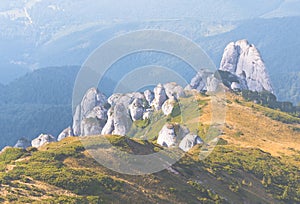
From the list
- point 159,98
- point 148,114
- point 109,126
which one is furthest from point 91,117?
point 159,98

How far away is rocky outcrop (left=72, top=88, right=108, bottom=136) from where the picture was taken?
161250 mm

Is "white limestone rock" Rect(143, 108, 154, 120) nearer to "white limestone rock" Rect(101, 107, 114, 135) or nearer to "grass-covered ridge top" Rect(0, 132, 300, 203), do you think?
"white limestone rock" Rect(101, 107, 114, 135)

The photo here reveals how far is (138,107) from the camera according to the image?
162625mm

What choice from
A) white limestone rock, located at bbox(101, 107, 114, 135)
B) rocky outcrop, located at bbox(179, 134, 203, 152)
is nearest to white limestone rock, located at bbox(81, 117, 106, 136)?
white limestone rock, located at bbox(101, 107, 114, 135)

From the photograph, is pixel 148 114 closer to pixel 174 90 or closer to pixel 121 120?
pixel 121 120

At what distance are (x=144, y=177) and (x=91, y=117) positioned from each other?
114 m

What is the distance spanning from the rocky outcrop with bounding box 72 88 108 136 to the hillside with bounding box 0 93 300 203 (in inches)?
2285

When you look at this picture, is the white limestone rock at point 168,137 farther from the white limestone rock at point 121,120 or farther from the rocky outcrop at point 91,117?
the rocky outcrop at point 91,117

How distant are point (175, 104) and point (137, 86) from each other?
6957 centimetres

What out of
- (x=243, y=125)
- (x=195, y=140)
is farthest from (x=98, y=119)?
(x=195, y=140)

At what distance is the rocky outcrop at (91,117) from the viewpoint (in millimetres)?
161250

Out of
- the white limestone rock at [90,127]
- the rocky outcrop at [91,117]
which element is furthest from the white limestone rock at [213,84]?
the white limestone rock at [90,127]

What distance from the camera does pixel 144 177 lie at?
6172cm

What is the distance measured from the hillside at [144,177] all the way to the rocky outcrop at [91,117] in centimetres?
5803
